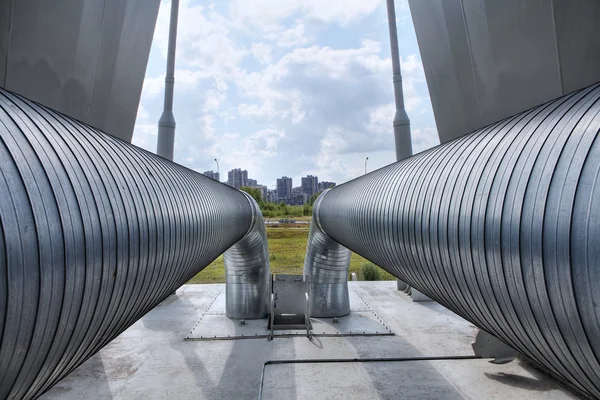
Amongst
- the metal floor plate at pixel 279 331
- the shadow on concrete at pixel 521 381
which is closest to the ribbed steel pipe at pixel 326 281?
the metal floor plate at pixel 279 331

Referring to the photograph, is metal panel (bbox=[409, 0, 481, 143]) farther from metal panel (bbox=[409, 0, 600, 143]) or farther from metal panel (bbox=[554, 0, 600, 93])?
metal panel (bbox=[554, 0, 600, 93])

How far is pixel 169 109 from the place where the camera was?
1247 cm

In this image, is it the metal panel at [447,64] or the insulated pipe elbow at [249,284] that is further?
the insulated pipe elbow at [249,284]

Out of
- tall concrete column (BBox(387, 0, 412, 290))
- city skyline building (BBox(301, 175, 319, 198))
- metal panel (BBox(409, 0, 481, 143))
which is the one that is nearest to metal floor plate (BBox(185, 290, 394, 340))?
tall concrete column (BBox(387, 0, 412, 290))

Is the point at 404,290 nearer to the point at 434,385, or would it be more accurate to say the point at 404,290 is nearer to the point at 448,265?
the point at 434,385

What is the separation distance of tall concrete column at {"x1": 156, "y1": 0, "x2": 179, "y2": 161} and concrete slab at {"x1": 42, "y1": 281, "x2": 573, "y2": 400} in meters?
5.77

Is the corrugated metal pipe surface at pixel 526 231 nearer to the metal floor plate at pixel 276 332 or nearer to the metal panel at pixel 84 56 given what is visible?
the metal panel at pixel 84 56

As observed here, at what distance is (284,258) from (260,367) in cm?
1985

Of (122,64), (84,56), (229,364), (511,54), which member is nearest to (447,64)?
(511,54)

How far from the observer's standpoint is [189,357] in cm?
845

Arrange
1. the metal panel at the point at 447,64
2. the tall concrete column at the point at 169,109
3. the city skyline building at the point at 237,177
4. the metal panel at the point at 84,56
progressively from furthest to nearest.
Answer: the city skyline building at the point at 237,177
the tall concrete column at the point at 169,109
the metal panel at the point at 447,64
the metal panel at the point at 84,56

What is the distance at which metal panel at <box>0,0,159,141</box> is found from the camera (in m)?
4.62

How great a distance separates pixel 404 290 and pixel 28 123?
14281mm

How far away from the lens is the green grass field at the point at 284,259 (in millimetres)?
20878
